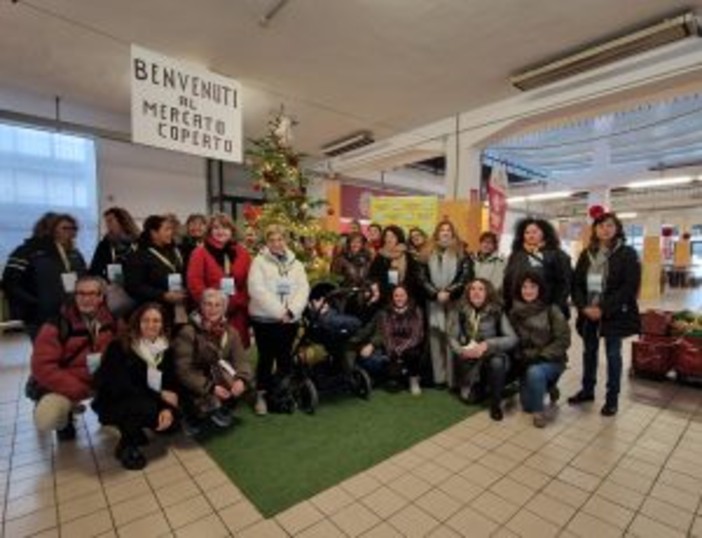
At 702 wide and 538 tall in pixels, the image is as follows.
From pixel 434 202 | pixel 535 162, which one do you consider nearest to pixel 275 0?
pixel 434 202

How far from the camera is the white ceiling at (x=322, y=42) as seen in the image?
3.80m

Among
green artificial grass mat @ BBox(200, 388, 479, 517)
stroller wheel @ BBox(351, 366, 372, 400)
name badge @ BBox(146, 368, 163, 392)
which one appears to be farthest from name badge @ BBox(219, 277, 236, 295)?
stroller wheel @ BBox(351, 366, 372, 400)

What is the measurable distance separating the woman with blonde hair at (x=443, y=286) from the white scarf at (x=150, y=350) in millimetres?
2270

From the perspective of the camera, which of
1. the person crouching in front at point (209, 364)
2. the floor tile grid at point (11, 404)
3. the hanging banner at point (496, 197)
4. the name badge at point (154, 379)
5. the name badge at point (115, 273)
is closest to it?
the floor tile grid at point (11, 404)

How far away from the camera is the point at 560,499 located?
2.27 metres

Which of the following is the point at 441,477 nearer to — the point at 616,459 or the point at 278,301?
the point at 616,459

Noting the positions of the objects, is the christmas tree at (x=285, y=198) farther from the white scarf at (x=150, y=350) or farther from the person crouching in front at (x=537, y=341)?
the person crouching in front at (x=537, y=341)

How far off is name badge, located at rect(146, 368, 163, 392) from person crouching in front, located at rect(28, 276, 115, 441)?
0.35 metres

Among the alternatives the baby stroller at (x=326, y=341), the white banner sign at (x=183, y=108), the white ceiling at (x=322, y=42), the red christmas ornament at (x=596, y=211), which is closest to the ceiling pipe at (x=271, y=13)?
the white ceiling at (x=322, y=42)

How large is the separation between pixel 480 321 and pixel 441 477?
1.42 metres

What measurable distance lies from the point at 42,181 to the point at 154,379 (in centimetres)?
607

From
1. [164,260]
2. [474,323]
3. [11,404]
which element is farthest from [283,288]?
[11,404]

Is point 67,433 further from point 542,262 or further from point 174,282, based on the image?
point 542,262

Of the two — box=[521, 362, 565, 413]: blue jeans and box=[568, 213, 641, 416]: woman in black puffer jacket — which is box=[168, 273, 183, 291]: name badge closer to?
box=[521, 362, 565, 413]: blue jeans
